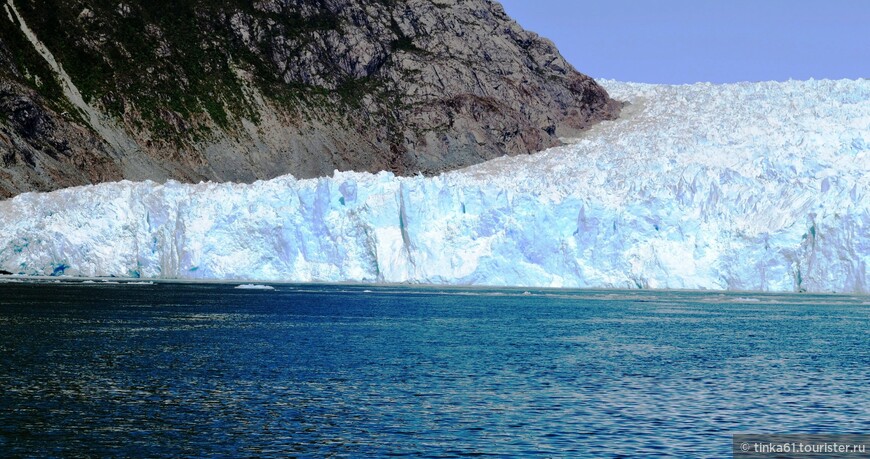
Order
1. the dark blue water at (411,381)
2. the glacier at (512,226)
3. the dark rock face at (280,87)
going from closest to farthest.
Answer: the dark blue water at (411,381) < the glacier at (512,226) < the dark rock face at (280,87)

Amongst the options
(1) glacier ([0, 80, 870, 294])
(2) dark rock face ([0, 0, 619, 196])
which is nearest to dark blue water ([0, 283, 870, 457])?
(1) glacier ([0, 80, 870, 294])

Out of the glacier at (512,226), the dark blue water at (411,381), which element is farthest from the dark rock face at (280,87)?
the dark blue water at (411,381)

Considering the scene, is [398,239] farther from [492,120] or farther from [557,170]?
[492,120]

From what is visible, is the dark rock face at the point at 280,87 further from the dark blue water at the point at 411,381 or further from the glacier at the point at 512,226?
the dark blue water at the point at 411,381

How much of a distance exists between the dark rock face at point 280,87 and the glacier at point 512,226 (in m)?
25.5

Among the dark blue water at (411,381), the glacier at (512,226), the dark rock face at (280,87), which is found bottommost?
the dark blue water at (411,381)

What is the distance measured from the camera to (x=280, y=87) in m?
104

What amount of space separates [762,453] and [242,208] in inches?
1814

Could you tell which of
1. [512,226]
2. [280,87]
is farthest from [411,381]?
[280,87]

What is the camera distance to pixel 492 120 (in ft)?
324

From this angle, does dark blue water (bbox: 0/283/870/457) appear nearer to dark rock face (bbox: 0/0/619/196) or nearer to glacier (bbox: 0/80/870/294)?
glacier (bbox: 0/80/870/294)

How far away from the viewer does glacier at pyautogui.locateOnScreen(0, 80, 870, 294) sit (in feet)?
181

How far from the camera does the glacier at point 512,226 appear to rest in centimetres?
5512

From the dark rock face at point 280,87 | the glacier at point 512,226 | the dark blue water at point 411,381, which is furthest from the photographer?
the dark rock face at point 280,87
